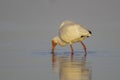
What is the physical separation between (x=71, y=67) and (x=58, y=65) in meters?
0.61

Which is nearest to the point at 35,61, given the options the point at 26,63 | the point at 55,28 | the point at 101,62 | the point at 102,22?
the point at 26,63

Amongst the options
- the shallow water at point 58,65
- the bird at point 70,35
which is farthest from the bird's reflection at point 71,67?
the bird at point 70,35

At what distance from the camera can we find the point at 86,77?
1270 centimetres

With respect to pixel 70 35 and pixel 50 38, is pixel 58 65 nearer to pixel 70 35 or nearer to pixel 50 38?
pixel 70 35

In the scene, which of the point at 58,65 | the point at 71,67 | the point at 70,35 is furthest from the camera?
the point at 70,35

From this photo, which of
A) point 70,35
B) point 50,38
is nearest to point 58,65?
point 70,35

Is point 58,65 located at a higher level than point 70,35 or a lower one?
lower

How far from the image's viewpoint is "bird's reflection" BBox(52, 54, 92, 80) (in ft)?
42.4

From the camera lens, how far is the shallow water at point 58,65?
42.7ft

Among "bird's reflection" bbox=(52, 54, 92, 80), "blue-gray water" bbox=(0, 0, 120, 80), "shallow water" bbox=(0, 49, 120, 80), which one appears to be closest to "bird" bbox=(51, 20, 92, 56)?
"blue-gray water" bbox=(0, 0, 120, 80)

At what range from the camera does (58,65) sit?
14891 millimetres

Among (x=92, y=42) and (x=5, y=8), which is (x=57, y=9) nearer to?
(x=5, y=8)

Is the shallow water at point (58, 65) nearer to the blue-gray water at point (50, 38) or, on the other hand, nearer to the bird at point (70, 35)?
the blue-gray water at point (50, 38)

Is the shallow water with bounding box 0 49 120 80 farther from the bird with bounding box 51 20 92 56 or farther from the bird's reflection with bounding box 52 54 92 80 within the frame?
the bird with bounding box 51 20 92 56
